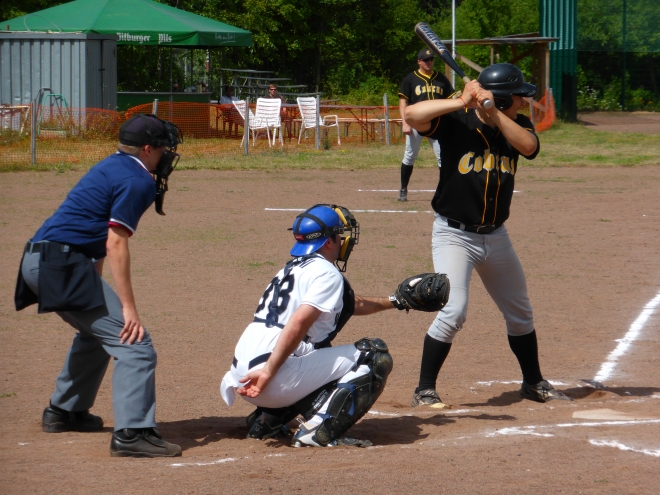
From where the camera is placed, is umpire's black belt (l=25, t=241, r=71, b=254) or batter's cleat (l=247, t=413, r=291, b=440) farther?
batter's cleat (l=247, t=413, r=291, b=440)

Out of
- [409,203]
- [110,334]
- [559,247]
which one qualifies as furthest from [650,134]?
[110,334]

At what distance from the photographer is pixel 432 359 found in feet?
16.5

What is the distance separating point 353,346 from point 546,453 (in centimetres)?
110

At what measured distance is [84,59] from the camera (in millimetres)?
22578

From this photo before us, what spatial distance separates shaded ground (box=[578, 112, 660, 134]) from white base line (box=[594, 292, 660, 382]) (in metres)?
19.0

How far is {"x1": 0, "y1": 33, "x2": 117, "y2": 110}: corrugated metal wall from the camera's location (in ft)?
74.2

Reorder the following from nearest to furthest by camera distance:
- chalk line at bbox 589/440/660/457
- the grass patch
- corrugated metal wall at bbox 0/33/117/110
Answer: chalk line at bbox 589/440/660/457 → the grass patch → corrugated metal wall at bbox 0/33/117/110

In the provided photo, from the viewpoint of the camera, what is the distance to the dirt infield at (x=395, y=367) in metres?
3.77

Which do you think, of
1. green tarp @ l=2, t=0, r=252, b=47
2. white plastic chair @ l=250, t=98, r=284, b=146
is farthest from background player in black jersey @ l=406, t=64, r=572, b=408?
green tarp @ l=2, t=0, r=252, b=47

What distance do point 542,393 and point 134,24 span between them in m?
21.3

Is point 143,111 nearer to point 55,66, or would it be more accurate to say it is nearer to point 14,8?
point 55,66

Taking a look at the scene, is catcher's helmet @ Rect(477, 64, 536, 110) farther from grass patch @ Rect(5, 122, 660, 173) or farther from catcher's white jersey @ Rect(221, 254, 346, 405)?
grass patch @ Rect(5, 122, 660, 173)

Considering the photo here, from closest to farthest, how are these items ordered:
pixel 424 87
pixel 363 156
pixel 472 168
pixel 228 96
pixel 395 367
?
pixel 472 168
pixel 395 367
pixel 424 87
pixel 363 156
pixel 228 96

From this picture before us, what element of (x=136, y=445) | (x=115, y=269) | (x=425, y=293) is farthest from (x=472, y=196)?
(x=136, y=445)
